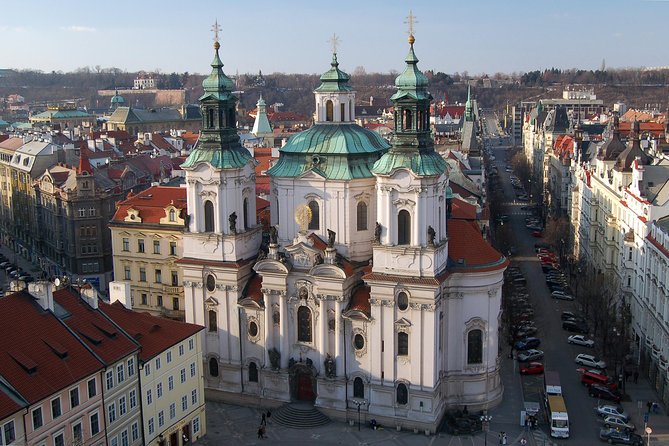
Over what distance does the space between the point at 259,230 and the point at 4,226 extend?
234ft

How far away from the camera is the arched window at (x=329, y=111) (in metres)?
63.3

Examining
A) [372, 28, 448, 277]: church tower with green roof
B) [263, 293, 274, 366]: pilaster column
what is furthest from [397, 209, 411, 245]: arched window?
[263, 293, 274, 366]: pilaster column

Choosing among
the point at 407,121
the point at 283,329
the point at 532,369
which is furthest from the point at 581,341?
the point at 407,121

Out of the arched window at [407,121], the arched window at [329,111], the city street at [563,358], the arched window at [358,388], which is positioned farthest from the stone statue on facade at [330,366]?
the arched window at [329,111]

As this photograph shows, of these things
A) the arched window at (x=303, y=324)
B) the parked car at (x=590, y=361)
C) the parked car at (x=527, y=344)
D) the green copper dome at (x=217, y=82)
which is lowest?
the parked car at (x=590, y=361)

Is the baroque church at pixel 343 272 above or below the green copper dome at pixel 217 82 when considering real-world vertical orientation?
below

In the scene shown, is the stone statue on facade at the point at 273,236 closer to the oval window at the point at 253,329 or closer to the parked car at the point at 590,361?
→ the oval window at the point at 253,329

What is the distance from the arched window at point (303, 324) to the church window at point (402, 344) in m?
7.07

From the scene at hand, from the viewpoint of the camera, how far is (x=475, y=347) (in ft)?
196

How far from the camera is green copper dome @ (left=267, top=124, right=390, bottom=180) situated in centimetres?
6016

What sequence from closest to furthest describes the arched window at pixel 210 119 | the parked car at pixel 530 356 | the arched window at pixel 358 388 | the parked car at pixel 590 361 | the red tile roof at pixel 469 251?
the red tile roof at pixel 469 251, the arched window at pixel 358 388, the arched window at pixel 210 119, the parked car at pixel 590 361, the parked car at pixel 530 356

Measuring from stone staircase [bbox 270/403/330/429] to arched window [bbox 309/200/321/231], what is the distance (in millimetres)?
13376

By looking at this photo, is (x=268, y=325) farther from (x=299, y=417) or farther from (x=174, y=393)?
Answer: (x=174, y=393)

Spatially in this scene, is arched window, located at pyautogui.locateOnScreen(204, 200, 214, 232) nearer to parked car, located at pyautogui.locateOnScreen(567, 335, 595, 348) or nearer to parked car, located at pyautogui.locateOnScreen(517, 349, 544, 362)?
parked car, located at pyautogui.locateOnScreen(517, 349, 544, 362)
